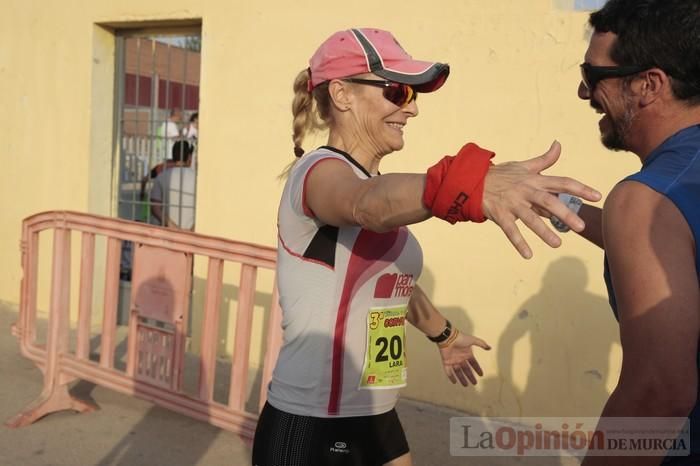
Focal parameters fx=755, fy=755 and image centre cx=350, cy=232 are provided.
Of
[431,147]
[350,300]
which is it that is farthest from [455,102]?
[350,300]

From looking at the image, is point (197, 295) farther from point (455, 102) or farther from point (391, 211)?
point (391, 211)

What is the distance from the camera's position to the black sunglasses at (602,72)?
172 centimetres

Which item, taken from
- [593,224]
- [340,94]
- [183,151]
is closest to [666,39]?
[593,224]

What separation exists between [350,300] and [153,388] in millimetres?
2492

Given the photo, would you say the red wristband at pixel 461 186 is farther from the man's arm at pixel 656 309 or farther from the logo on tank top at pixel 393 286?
the logo on tank top at pixel 393 286

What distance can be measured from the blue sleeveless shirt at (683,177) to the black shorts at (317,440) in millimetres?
993

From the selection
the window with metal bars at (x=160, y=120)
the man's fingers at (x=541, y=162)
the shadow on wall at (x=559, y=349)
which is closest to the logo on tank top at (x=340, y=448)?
the man's fingers at (x=541, y=162)

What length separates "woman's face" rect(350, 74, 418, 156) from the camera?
7.60 feet

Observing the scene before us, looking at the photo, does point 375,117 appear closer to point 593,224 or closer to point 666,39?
point 593,224

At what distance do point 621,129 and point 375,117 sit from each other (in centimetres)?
78

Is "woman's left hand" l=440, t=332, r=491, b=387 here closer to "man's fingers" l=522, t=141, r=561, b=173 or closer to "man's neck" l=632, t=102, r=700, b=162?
"man's neck" l=632, t=102, r=700, b=162

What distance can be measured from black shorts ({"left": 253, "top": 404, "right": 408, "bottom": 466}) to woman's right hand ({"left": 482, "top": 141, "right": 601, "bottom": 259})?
1.00 metres

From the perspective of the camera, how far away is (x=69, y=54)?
679 cm

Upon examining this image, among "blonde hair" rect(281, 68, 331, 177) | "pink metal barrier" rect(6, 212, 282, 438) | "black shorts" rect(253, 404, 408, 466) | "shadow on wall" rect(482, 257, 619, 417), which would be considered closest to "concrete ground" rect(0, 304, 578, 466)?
"pink metal barrier" rect(6, 212, 282, 438)
